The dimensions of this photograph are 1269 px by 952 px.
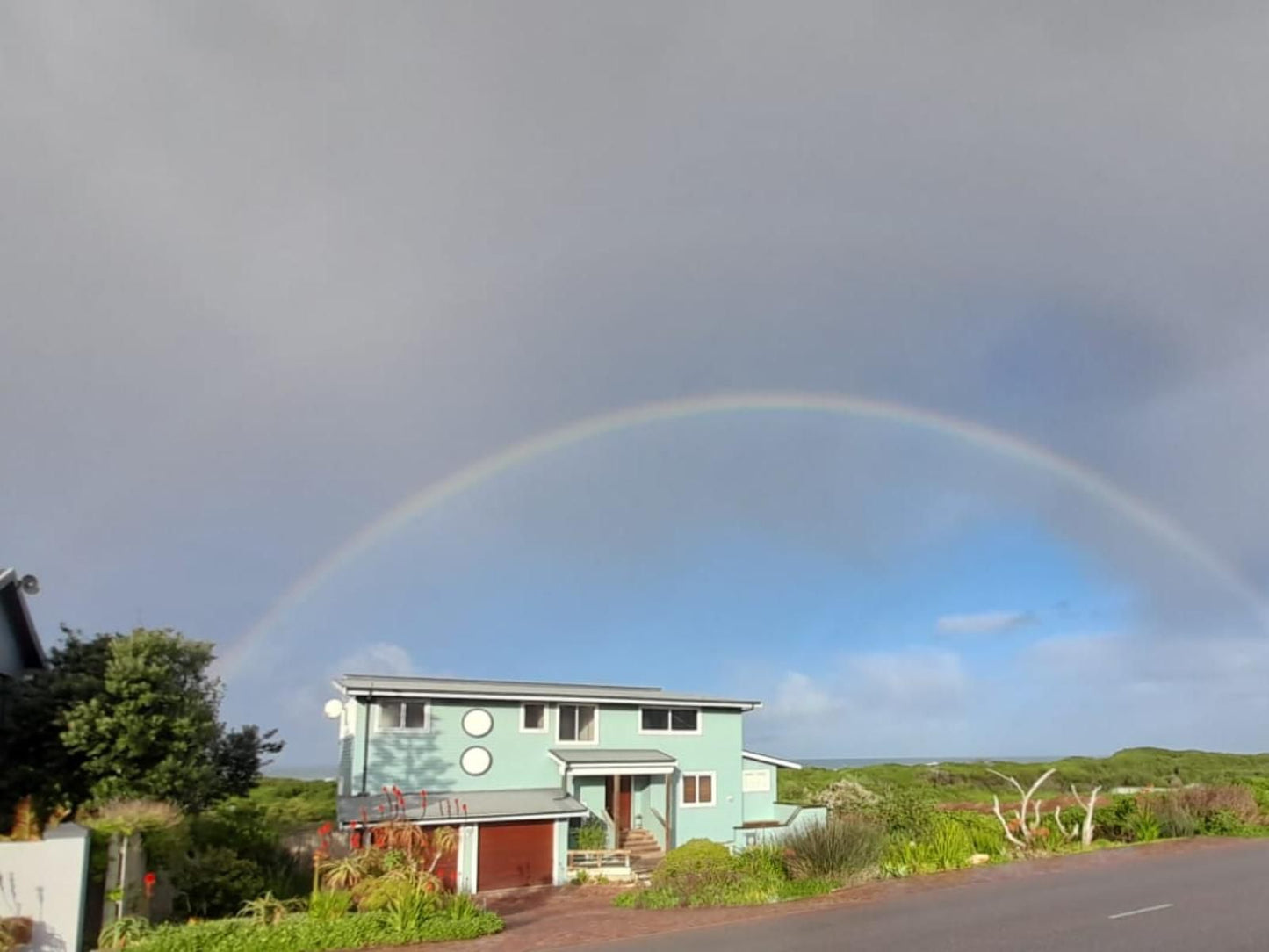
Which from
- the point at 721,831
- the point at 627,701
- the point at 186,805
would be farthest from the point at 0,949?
the point at 721,831

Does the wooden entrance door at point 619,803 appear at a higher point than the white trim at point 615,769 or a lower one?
lower

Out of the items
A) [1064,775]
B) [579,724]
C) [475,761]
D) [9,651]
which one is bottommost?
[1064,775]

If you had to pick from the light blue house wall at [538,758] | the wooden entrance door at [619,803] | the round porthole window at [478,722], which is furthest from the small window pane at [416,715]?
the wooden entrance door at [619,803]

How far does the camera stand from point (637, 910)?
17922 mm

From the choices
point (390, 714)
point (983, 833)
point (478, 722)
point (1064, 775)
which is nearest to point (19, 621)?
point (390, 714)

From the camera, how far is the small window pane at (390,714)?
27391mm

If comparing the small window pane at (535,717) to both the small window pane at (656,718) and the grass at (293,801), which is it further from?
the grass at (293,801)

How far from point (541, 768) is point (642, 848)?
173 inches

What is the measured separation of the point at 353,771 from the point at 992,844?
17383 mm

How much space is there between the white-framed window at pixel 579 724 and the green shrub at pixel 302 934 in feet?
49.5

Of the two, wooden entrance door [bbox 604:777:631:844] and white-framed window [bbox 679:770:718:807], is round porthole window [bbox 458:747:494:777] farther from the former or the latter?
white-framed window [bbox 679:770:718:807]

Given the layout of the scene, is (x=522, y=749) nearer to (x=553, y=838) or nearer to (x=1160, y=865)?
(x=553, y=838)

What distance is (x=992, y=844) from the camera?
2508 cm

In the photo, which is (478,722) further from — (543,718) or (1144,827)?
(1144,827)
